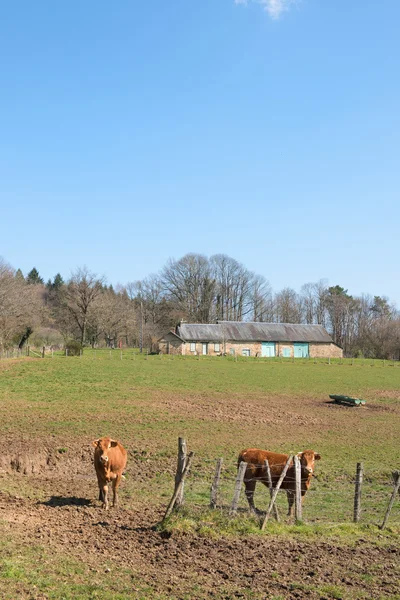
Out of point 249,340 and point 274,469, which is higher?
point 249,340

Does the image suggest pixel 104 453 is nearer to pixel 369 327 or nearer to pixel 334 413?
pixel 334 413

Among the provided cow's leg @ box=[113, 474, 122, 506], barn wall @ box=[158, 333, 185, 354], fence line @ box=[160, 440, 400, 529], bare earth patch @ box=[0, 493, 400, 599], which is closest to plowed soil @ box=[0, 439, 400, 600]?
bare earth patch @ box=[0, 493, 400, 599]

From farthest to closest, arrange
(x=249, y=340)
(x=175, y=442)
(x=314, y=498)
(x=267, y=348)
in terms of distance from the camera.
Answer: (x=267, y=348) → (x=249, y=340) → (x=175, y=442) → (x=314, y=498)

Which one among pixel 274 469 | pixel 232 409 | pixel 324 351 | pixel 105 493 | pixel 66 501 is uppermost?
pixel 324 351

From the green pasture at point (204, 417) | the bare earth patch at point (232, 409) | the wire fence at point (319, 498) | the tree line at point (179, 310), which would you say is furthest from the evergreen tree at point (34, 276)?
the wire fence at point (319, 498)

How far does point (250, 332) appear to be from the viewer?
77.6 metres

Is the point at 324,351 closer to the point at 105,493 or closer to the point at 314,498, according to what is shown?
the point at 314,498

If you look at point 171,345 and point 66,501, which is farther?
point 171,345

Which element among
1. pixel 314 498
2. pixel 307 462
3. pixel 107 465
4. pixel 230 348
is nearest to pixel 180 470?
pixel 107 465

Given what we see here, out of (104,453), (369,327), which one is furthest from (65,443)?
(369,327)

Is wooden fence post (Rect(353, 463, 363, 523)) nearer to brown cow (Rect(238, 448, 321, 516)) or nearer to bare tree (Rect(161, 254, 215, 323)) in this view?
brown cow (Rect(238, 448, 321, 516))

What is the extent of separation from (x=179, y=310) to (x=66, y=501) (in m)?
84.0

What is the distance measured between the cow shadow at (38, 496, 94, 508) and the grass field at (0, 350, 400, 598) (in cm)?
4

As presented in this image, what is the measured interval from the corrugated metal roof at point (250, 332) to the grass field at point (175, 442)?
107 ft
